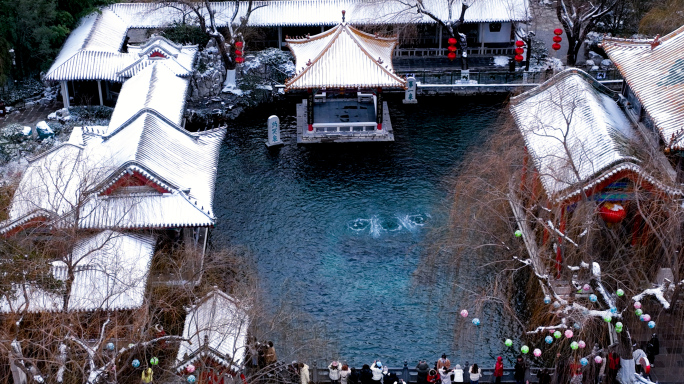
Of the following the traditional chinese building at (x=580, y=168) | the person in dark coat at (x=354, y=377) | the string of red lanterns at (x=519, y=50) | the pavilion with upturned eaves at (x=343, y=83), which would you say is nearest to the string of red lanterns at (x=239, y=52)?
the pavilion with upturned eaves at (x=343, y=83)

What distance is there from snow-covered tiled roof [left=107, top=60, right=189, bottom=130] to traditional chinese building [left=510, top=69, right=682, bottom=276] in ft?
59.4

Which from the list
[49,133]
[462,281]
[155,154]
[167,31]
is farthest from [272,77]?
[462,281]

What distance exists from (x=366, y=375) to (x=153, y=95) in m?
21.8

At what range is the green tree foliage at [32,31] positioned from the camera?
5369 centimetres

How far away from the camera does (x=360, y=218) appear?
44312mm

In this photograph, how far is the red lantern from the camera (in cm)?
3666

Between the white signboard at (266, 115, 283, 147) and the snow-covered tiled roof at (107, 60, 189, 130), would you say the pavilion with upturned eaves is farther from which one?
the snow-covered tiled roof at (107, 60, 189, 130)

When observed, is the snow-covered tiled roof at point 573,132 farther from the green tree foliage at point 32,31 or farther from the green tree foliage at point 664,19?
the green tree foliage at point 32,31

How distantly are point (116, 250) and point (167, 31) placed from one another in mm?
29137

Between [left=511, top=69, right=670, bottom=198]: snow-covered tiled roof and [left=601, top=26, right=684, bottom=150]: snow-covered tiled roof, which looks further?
[left=601, top=26, right=684, bottom=150]: snow-covered tiled roof

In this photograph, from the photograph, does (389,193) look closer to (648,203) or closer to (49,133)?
(648,203)

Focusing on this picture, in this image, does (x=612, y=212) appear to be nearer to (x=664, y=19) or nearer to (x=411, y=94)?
(x=664, y=19)

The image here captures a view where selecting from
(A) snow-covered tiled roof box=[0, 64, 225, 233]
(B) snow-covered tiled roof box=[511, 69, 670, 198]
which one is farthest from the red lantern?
(A) snow-covered tiled roof box=[0, 64, 225, 233]

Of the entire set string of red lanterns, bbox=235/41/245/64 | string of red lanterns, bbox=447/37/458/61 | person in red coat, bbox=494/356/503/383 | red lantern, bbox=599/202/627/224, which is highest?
string of red lanterns, bbox=447/37/458/61
